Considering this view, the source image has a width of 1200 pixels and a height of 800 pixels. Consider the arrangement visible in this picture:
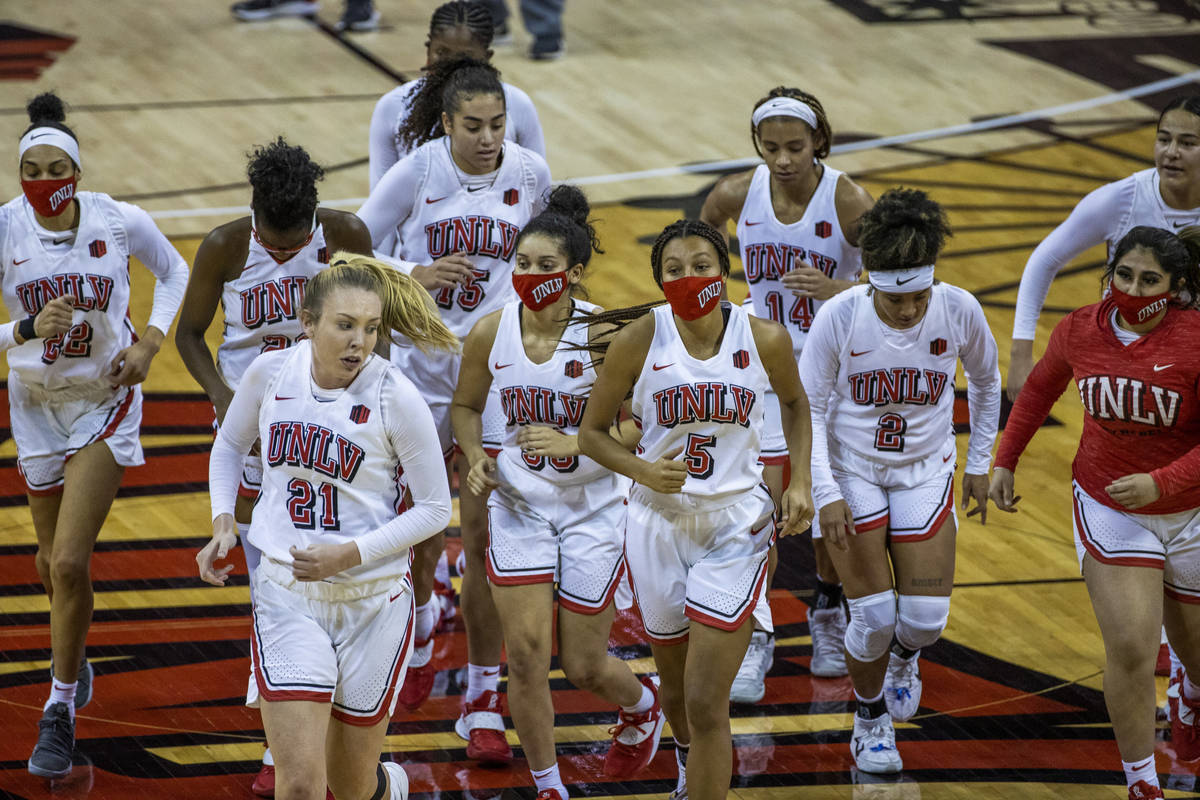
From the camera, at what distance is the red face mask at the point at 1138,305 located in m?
4.68

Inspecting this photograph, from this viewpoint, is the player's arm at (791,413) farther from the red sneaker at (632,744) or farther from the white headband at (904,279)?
the red sneaker at (632,744)

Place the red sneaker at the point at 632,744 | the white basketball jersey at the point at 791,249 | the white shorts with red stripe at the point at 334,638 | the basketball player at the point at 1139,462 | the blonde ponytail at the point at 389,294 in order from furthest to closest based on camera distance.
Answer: the white basketball jersey at the point at 791,249 → the red sneaker at the point at 632,744 → the basketball player at the point at 1139,462 → the blonde ponytail at the point at 389,294 → the white shorts with red stripe at the point at 334,638

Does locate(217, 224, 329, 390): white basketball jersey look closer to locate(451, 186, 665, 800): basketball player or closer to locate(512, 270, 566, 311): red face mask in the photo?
locate(451, 186, 665, 800): basketball player

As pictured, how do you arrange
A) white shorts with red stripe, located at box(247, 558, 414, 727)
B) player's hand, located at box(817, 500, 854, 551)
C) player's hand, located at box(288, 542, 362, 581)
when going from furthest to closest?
player's hand, located at box(817, 500, 854, 551) → white shorts with red stripe, located at box(247, 558, 414, 727) → player's hand, located at box(288, 542, 362, 581)

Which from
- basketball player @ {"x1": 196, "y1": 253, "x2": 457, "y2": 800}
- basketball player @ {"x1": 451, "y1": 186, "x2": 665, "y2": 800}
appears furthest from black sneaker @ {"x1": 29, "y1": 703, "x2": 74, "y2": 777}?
basketball player @ {"x1": 451, "y1": 186, "x2": 665, "y2": 800}

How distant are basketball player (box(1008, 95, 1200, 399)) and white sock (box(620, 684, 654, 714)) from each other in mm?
1700

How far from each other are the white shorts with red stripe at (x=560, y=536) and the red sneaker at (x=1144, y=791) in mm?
1731

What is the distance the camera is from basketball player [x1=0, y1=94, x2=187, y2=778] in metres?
5.16

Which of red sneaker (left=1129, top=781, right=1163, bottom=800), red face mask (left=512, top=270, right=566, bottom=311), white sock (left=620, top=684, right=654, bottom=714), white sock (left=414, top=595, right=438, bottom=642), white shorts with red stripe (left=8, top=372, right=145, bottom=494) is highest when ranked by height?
red face mask (left=512, top=270, right=566, bottom=311)

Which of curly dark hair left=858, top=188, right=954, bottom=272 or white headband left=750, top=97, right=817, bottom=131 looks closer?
curly dark hair left=858, top=188, right=954, bottom=272

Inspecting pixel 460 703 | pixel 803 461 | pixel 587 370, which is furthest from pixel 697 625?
pixel 460 703

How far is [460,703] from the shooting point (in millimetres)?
5633

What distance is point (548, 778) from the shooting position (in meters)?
4.84

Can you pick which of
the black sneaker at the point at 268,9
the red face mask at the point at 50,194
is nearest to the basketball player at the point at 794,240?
the red face mask at the point at 50,194
